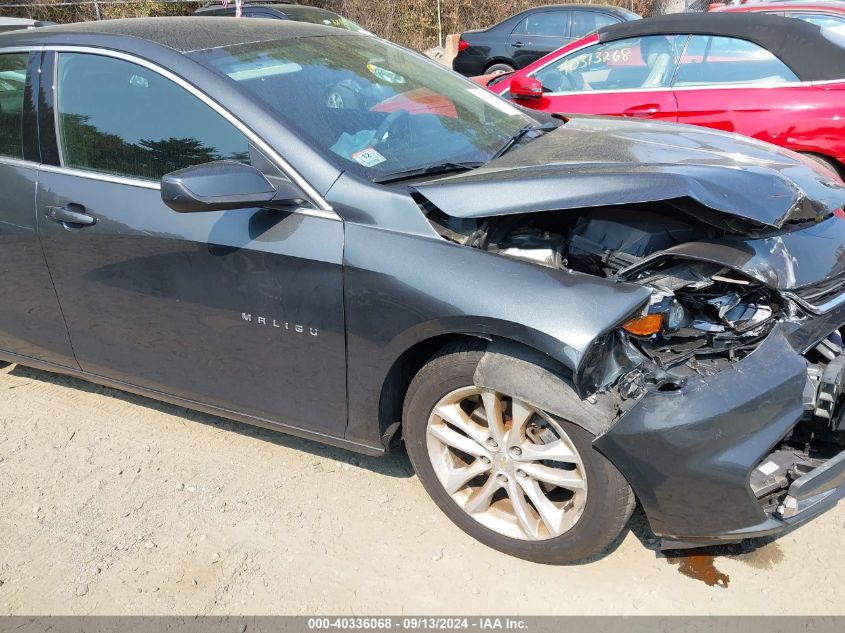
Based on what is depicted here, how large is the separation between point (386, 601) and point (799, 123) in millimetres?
4044

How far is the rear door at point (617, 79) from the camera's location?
5.16 metres

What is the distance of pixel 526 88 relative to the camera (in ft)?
17.6

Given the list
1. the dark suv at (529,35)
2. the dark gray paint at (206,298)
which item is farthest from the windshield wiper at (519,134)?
the dark suv at (529,35)

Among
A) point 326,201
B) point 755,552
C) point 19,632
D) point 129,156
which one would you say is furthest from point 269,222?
point 755,552

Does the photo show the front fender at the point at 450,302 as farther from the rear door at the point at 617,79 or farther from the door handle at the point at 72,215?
the rear door at the point at 617,79

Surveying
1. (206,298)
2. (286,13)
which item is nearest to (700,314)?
(206,298)

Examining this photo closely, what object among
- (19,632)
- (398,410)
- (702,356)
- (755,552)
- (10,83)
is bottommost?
(19,632)

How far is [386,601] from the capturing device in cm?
244

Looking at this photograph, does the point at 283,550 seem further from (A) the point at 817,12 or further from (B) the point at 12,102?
(A) the point at 817,12

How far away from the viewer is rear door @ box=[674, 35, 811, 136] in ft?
15.5

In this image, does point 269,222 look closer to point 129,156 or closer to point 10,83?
point 129,156

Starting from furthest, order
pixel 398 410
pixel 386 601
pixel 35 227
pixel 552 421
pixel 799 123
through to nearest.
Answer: pixel 799 123
pixel 35 227
pixel 398 410
pixel 386 601
pixel 552 421

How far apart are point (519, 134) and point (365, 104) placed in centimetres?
76

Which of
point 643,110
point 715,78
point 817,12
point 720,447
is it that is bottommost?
point 720,447
